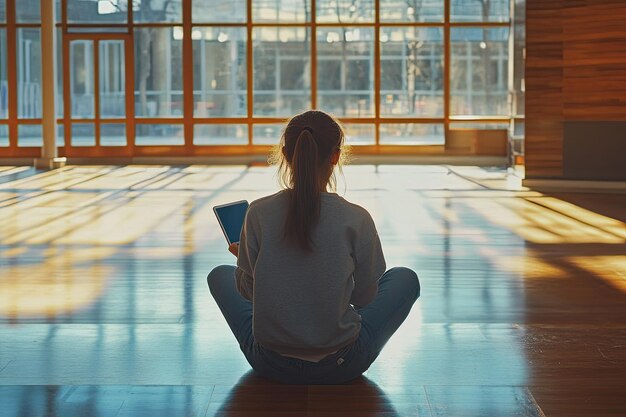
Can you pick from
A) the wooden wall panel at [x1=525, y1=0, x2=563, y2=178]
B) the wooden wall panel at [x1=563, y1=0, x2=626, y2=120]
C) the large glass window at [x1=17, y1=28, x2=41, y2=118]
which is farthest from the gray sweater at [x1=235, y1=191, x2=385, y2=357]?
the large glass window at [x1=17, y1=28, x2=41, y2=118]

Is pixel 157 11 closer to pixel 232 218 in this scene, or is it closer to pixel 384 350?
pixel 384 350

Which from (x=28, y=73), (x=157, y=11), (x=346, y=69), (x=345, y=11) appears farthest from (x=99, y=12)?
(x=346, y=69)

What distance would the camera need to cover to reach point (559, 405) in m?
3.66

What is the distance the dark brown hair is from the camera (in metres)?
3.44

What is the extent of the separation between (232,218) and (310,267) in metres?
0.52

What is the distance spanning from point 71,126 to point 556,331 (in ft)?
53.8

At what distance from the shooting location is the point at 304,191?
3.44 m

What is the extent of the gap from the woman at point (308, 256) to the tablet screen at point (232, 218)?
0.23 metres

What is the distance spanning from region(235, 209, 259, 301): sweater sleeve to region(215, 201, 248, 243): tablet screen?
10.2 inches

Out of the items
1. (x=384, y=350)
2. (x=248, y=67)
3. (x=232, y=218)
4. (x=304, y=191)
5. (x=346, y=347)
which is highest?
(x=248, y=67)

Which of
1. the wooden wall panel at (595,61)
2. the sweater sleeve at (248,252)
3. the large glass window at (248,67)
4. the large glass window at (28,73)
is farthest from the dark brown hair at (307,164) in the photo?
the large glass window at (28,73)

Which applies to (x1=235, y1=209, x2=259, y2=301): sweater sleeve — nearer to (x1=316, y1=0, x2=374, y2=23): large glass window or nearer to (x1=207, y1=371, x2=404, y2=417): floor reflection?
(x1=207, y1=371, x2=404, y2=417): floor reflection

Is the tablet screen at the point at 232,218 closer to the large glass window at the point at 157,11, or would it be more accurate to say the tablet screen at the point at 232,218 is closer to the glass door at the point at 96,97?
the glass door at the point at 96,97

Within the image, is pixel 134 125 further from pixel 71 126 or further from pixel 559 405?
pixel 559 405
